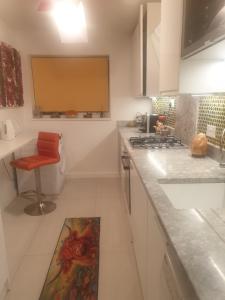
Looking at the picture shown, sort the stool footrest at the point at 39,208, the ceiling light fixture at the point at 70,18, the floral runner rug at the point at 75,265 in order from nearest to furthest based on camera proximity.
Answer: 1. the floral runner rug at the point at 75,265
2. the ceiling light fixture at the point at 70,18
3. the stool footrest at the point at 39,208

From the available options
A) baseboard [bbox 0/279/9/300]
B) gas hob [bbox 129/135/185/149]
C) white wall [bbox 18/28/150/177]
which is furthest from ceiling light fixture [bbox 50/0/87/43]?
baseboard [bbox 0/279/9/300]

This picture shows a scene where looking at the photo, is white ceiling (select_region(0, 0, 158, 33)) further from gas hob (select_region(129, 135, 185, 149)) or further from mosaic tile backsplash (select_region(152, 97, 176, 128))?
gas hob (select_region(129, 135, 185, 149))

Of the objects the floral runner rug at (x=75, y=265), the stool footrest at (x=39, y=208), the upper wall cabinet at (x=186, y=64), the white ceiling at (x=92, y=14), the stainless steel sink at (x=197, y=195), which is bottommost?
the floral runner rug at (x=75, y=265)

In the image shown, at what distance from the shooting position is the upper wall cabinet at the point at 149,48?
2.49 meters

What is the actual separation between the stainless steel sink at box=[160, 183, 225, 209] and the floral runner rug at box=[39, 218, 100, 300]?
0.97 m

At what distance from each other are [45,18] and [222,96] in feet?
8.20

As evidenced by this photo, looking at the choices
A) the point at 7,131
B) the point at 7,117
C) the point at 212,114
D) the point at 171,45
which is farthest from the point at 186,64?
the point at 7,117

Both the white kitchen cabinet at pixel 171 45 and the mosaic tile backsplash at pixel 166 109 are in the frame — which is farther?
the mosaic tile backsplash at pixel 166 109

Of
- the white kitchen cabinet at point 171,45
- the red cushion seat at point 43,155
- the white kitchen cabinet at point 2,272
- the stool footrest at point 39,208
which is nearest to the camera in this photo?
the white kitchen cabinet at point 171,45

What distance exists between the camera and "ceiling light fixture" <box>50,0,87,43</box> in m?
2.32

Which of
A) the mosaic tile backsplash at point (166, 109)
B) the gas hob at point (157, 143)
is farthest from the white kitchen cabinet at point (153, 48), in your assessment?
the gas hob at point (157, 143)

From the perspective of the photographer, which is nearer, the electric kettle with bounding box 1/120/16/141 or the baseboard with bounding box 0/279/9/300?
the baseboard with bounding box 0/279/9/300

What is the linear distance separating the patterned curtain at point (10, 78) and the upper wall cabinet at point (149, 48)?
1753mm

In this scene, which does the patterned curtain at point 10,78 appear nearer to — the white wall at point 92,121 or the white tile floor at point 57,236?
the white wall at point 92,121
